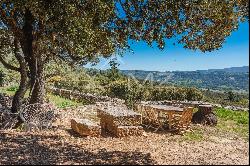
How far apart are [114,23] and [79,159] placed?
564 cm

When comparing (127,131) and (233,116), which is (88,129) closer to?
(127,131)

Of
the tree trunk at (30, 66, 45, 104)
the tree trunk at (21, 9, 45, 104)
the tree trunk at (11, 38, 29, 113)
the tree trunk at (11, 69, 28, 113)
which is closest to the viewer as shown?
the tree trunk at (21, 9, 45, 104)

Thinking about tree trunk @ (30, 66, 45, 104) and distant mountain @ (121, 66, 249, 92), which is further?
distant mountain @ (121, 66, 249, 92)

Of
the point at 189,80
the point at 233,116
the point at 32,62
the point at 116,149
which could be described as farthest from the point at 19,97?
the point at 189,80

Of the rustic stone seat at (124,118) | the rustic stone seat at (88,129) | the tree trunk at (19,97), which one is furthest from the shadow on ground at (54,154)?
the tree trunk at (19,97)

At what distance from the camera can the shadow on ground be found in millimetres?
9555

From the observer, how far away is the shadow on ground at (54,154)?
9555 millimetres

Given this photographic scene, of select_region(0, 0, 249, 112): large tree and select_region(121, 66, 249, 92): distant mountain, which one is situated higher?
select_region(0, 0, 249, 112): large tree

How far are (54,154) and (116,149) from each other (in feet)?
6.30

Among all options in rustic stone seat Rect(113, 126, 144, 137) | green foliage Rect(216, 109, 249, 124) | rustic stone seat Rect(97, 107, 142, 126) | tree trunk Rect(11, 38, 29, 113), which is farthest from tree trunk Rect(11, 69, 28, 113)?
green foliage Rect(216, 109, 249, 124)

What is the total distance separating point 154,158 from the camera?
10.1 meters

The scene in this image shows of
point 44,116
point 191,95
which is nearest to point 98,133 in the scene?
point 44,116

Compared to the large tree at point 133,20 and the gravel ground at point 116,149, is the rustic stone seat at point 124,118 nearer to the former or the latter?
the gravel ground at point 116,149

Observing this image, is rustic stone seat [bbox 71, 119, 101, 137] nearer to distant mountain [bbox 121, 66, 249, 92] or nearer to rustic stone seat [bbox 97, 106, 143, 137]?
rustic stone seat [bbox 97, 106, 143, 137]
